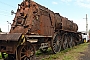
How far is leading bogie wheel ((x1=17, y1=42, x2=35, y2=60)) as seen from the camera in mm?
8516

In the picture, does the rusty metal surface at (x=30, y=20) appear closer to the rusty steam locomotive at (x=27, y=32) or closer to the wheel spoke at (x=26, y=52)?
the rusty steam locomotive at (x=27, y=32)

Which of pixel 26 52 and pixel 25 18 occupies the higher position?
pixel 25 18

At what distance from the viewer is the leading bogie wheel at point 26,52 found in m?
8.52

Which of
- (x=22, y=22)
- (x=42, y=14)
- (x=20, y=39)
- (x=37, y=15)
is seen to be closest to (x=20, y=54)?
(x=20, y=39)

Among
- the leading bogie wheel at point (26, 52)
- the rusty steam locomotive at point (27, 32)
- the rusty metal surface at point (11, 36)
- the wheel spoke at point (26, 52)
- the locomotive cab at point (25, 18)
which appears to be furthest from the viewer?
the locomotive cab at point (25, 18)

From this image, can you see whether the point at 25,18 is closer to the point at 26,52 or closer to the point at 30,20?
the point at 30,20

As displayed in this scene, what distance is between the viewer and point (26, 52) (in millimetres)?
8930

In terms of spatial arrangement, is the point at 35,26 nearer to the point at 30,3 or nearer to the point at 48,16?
the point at 30,3

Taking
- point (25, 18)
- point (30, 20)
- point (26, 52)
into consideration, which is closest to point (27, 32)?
point (30, 20)

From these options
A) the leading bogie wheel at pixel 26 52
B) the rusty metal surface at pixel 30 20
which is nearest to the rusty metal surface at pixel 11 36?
the leading bogie wheel at pixel 26 52

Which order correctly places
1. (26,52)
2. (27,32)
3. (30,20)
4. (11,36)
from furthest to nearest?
(30,20)
(27,32)
(26,52)
(11,36)

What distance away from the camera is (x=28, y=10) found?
34.0 feet

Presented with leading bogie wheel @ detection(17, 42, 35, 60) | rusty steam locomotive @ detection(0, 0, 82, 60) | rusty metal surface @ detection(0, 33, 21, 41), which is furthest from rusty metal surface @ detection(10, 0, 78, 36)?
rusty metal surface @ detection(0, 33, 21, 41)

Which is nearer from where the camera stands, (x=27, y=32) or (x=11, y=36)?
(x=11, y=36)
